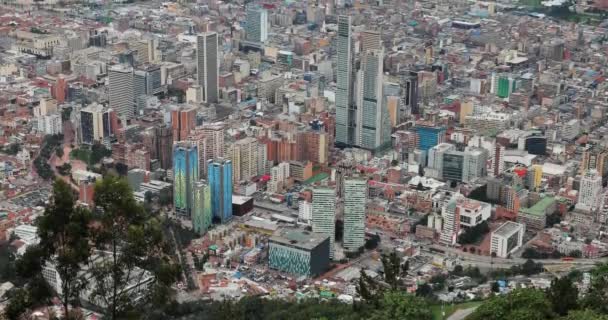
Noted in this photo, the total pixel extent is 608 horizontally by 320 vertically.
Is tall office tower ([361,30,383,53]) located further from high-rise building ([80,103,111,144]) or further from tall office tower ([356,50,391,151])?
high-rise building ([80,103,111,144])

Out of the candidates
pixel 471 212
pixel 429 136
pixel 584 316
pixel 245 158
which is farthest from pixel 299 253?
pixel 584 316

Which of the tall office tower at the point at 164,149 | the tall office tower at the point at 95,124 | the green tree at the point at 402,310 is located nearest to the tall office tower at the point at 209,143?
the tall office tower at the point at 164,149

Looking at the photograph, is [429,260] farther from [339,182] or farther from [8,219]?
[8,219]

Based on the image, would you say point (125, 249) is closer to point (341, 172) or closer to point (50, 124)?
point (341, 172)

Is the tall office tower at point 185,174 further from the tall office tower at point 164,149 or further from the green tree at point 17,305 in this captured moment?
the green tree at point 17,305

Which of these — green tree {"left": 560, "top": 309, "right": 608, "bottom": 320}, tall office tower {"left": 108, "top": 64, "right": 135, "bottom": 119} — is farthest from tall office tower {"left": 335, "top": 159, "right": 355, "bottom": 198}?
green tree {"left": 560, "top": 309, "right": 608, "bottom": 320}

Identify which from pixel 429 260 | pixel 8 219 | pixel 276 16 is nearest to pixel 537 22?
pixel 276 16
